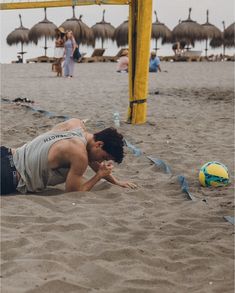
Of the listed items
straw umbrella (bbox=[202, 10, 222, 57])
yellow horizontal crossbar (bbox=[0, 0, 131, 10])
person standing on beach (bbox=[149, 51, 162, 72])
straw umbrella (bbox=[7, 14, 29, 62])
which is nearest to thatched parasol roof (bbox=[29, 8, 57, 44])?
straw umbrella (bbox=[7, 14, 29, 62])

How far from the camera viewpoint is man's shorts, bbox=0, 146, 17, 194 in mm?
4051

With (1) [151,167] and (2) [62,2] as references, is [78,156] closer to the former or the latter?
(1) [151,167]

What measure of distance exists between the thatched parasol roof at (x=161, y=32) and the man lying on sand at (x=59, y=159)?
34.0m

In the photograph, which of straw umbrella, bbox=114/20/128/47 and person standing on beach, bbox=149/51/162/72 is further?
straw umbrella, bbox=114/20/128/47

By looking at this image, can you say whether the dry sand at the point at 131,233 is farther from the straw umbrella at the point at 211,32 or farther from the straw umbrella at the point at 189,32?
the straw umbrella at the point at 211,32

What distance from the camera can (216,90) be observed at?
43.2 feet

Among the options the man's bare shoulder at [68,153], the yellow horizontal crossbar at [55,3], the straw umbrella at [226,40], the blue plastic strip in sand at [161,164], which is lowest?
the blue plastic strip in sand at [161,164]

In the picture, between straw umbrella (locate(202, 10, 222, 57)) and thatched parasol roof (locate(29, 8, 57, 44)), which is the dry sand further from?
straw umbrella (locate(202, 10, 222, 57))

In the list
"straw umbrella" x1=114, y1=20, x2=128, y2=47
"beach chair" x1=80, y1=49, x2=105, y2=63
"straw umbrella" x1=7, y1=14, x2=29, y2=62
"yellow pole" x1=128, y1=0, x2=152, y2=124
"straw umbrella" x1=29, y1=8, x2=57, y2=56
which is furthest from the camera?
"straw umbrella" x1=7, y1=14, x2=29, y2=62

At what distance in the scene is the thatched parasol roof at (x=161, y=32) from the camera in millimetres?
37344

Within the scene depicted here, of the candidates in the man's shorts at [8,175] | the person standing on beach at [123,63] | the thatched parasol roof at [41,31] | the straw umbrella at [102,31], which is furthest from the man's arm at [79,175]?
the straw umbrella at [102,31]

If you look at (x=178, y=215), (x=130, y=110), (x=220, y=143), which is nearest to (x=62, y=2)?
(x=130, y=110)

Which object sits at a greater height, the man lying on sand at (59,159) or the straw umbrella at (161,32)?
the straw umbrella at (161,32)

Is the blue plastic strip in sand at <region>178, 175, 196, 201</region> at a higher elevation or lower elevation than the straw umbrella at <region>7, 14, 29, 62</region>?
lower
